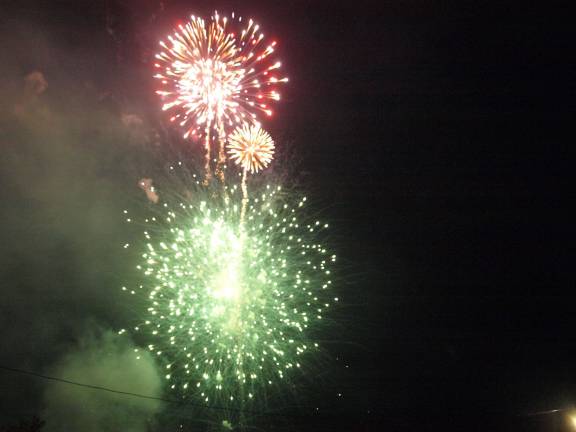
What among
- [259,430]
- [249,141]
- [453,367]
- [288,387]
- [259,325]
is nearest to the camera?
[249,141]

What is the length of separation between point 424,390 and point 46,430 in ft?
50.1

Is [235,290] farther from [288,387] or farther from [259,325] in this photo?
[288,387]

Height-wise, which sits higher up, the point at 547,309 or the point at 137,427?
the point at 547,309

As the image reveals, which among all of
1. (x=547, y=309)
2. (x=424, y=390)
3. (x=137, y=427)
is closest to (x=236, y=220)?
(x=137, y=427)

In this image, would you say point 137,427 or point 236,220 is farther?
point 137,427

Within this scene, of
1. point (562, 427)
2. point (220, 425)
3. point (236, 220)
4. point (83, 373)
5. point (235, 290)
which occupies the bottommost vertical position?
point (562, 427)

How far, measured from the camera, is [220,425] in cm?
1338

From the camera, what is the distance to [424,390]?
665 inches

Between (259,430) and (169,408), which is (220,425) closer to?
(259,430)

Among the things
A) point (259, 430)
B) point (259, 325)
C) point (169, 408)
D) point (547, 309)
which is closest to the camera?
point (259, 325)

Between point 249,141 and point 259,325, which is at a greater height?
point 249,141

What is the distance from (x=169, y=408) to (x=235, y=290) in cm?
643

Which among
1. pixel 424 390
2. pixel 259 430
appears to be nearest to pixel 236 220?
pixel 259 430

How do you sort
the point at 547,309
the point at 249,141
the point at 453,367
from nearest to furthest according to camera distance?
the point at 249,141, the point at 453,367, the point at 547,309
